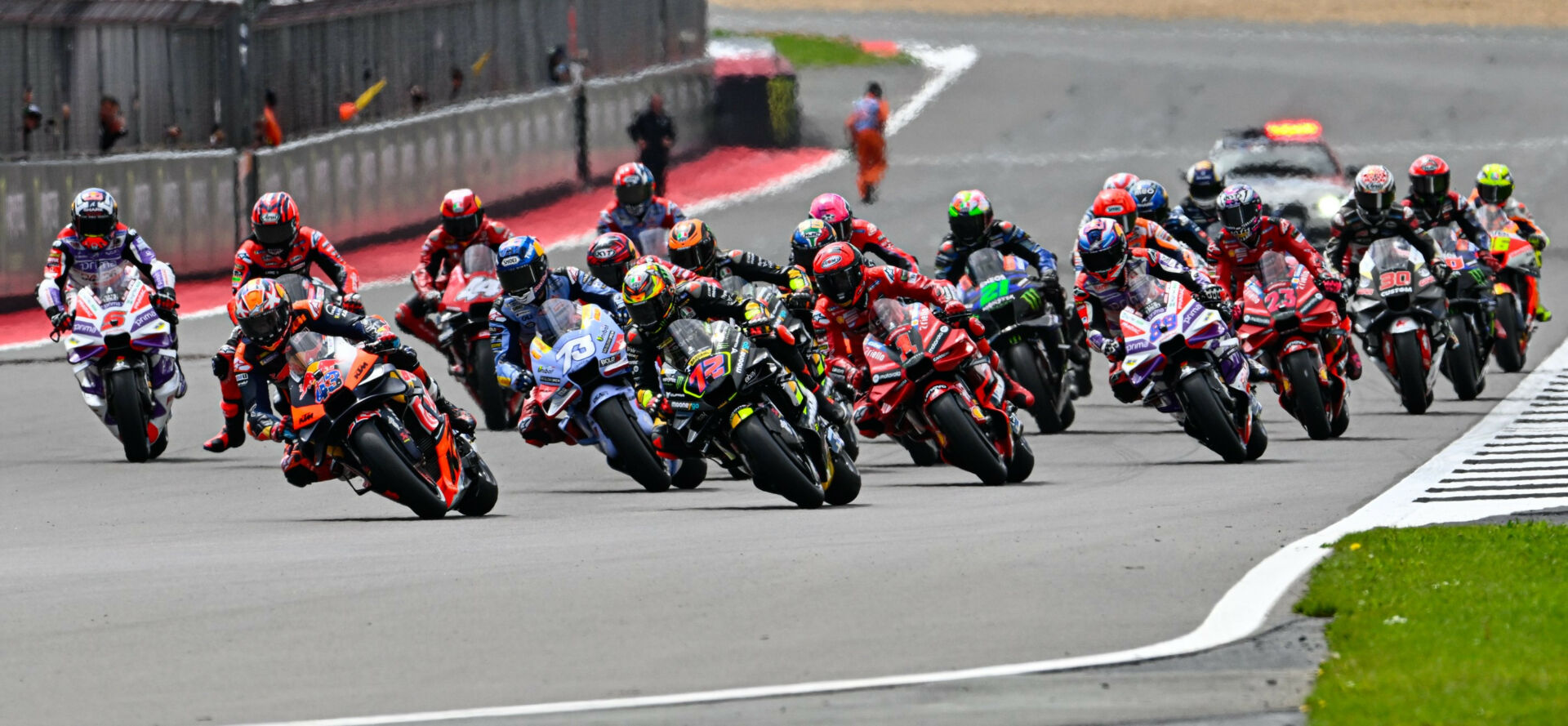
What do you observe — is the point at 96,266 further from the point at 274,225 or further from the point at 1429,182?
the point at 1429,182

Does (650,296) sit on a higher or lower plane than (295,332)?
higher

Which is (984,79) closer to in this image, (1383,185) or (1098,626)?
(1383,185)

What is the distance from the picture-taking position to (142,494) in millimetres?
14672

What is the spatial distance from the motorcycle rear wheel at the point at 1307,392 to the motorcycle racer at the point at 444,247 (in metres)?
5.33

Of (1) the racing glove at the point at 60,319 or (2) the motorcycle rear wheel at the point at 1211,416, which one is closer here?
(2) the motorcycle rear wheel at the point at 1211,416

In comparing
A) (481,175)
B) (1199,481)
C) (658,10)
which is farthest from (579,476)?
(658,10)

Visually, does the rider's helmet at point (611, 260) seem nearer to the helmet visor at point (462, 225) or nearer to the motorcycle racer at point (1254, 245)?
the helmet visor at point (462, 225)

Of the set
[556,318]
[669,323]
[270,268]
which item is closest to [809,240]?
[556,318]

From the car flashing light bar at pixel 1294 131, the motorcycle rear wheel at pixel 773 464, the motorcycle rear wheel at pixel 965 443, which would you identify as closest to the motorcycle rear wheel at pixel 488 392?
the motorcycle rear wheel at pixel 965 443

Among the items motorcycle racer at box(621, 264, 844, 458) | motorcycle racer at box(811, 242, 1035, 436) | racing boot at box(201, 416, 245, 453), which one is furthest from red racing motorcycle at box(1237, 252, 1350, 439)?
racing boot at box(201, 416, 245, 453)

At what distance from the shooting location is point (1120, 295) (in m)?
15.4

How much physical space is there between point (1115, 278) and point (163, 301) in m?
6.11

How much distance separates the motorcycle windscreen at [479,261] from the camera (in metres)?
17.7

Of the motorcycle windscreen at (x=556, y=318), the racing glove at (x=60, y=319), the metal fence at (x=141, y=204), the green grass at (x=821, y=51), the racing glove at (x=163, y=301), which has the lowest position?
the green grass at (x=821, y=51)
